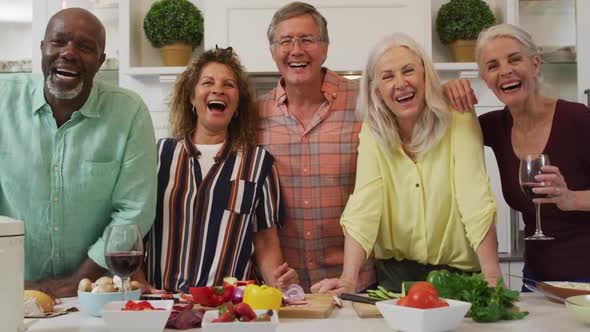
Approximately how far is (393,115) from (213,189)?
667mm

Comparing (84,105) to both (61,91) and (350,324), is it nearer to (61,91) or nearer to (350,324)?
(61,91)

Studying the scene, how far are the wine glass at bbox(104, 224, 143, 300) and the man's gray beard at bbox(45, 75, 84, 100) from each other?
0.71 meters

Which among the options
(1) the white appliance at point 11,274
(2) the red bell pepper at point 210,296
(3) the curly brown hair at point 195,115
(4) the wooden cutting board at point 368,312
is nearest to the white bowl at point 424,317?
(4) the wooden cutting board at point 368,312

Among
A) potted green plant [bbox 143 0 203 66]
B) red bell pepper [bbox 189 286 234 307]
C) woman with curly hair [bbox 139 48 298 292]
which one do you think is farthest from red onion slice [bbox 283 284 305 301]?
potted green plant [bbox 143 0 203 66]

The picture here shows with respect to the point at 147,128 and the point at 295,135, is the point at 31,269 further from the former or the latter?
the point at 295,135

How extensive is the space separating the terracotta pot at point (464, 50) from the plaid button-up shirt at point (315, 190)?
4.07 ft

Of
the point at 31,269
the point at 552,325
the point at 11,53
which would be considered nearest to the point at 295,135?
the point at 31,269

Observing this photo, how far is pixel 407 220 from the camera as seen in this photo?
2166 mm

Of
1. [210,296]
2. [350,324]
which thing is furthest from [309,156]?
[350,324]

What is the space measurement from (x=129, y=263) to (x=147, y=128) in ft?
2.57

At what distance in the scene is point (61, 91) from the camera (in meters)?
2.07

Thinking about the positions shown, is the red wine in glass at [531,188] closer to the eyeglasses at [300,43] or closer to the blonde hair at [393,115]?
the blonde hair at [393,115]

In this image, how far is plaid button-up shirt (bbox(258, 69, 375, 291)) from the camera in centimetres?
248

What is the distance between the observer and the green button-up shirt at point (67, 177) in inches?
81.8
